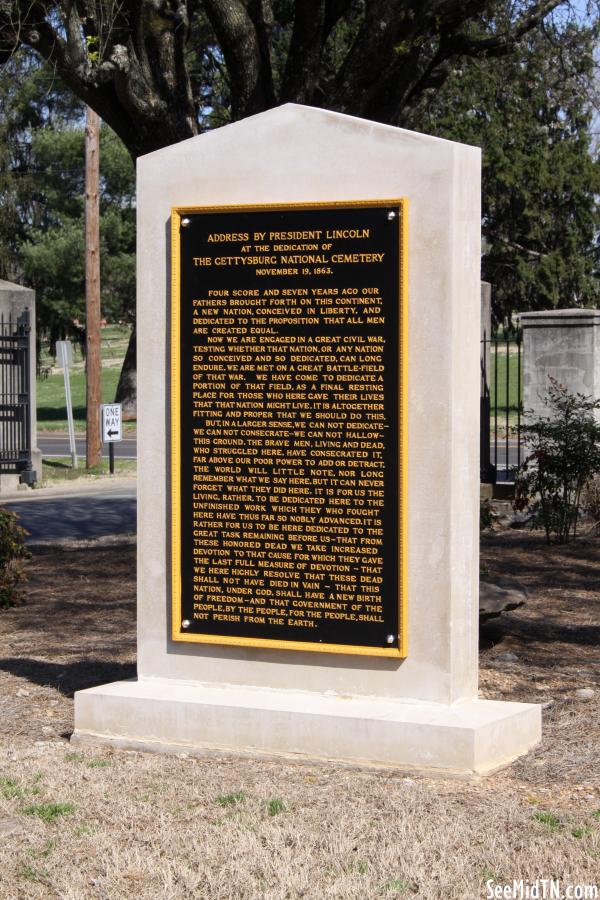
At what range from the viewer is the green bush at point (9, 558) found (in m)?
9.83

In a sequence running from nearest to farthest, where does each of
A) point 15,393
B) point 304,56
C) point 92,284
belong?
point 304,56 < point 15,393 < point 92,284

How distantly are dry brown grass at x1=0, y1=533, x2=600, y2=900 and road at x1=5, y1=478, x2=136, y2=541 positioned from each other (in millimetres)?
7716

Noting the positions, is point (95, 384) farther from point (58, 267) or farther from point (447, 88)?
point (58, 267)

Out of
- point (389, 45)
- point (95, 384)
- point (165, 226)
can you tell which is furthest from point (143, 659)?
point (95, 384)

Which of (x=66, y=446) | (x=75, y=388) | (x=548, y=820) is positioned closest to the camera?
(x=548, y=820)

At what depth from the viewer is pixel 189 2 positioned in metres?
12.4

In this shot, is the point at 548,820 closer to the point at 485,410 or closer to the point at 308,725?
the point at 308,725

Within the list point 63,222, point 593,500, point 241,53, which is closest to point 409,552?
point 241,53

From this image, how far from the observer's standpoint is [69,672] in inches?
295

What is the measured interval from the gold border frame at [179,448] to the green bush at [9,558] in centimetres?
415

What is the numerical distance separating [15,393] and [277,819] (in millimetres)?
16097

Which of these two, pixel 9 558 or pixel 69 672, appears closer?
pixel 69 672

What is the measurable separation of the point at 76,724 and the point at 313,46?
7.20 meters

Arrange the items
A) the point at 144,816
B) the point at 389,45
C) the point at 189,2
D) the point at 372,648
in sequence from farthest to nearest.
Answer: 1. the point at 189,2
2. the point at 389,45
3. the point at 372,648
4. the point at 144,816
